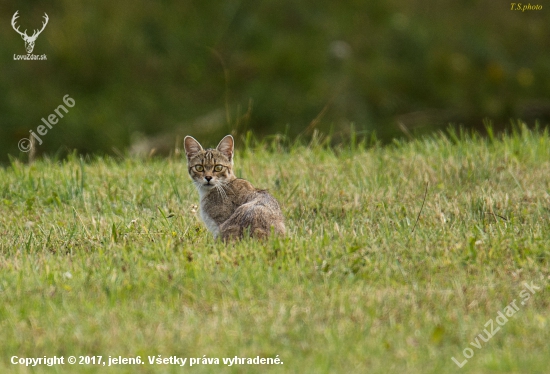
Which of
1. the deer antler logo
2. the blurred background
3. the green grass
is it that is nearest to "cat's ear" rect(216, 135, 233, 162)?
the green grass

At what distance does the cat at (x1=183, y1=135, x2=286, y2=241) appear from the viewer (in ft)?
21.5

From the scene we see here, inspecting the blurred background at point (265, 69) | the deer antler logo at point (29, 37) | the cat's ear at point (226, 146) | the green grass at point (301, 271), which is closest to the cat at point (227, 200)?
the cat's ear at point (226, 146)

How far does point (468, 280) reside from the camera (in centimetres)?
574

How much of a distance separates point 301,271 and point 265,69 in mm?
8955

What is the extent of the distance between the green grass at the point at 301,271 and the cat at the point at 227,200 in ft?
0.64

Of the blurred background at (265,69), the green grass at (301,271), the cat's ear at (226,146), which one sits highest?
the blurred background at (265,69)

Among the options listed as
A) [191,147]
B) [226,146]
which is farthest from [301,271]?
[191,147]

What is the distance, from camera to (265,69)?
1443 cm

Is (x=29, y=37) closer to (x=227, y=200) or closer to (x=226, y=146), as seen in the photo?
(x=226, y=146)

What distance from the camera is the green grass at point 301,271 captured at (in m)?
4.81

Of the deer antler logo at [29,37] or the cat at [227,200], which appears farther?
the deer antler logo at [29,37]

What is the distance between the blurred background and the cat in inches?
205

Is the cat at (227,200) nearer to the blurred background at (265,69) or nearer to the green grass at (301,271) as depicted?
the green grass at (301,271)

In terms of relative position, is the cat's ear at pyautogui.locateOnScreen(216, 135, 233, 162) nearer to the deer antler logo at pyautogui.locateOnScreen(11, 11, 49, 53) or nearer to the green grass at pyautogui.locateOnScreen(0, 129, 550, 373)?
the green grass at pyautogui.locateOnScreen(0, 129, 550, 373)
